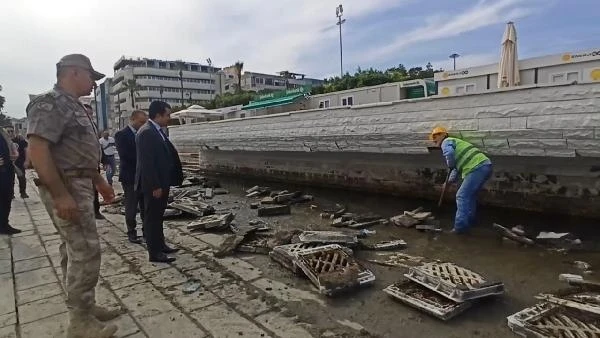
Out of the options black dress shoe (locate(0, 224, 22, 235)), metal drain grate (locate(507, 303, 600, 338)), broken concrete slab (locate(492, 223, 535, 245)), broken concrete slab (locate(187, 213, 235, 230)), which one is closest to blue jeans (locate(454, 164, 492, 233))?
broken concrete slab (locate(492, 223, 535, 245))

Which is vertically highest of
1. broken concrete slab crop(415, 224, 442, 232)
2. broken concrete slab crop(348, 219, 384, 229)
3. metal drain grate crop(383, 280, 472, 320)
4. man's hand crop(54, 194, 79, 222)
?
man's hand crop(54, 194, 79, 222)

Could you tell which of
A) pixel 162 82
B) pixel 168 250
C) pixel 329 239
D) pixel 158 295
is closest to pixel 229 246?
pixel 168 250

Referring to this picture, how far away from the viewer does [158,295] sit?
338 cm

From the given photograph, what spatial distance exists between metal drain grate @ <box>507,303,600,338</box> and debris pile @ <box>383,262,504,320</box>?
35 centimetres

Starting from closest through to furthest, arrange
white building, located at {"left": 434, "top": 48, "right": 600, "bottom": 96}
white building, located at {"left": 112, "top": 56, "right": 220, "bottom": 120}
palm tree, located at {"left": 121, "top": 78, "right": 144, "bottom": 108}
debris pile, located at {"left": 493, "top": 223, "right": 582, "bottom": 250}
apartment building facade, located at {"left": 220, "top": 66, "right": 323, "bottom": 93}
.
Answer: debris pile, located at {"left": 493, "top": 223, "right": 582, "bottom": 250}, white building, located at {"left": 434, "top": 48, "right": 600, "bottom": 96}, palm tree, located at {"left": 121, "top": 78, "right": 144, "bottom": 108}, white building, located at {"left": 112, "top": 56, "right": 220, "bottom": 120}, apartment building facade, located at {"left": 220, "top": 66, "right": 323, "bottom": 93}

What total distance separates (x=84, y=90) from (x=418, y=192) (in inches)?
281

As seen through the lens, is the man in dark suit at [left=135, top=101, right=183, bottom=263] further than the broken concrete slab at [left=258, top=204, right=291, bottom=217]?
No

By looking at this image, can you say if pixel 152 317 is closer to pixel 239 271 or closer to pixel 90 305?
pixel 90 305

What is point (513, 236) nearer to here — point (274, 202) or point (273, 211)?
point (273, 211)

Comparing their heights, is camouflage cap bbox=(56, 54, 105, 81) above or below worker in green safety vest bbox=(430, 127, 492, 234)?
above

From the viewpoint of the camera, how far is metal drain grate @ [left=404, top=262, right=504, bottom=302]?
295 cm

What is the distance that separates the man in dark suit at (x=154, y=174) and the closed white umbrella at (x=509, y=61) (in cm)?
844

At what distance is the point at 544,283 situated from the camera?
3.62 m

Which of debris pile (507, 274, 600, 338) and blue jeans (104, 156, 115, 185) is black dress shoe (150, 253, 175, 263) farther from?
blue jeans (104, 156, 115, 185)
